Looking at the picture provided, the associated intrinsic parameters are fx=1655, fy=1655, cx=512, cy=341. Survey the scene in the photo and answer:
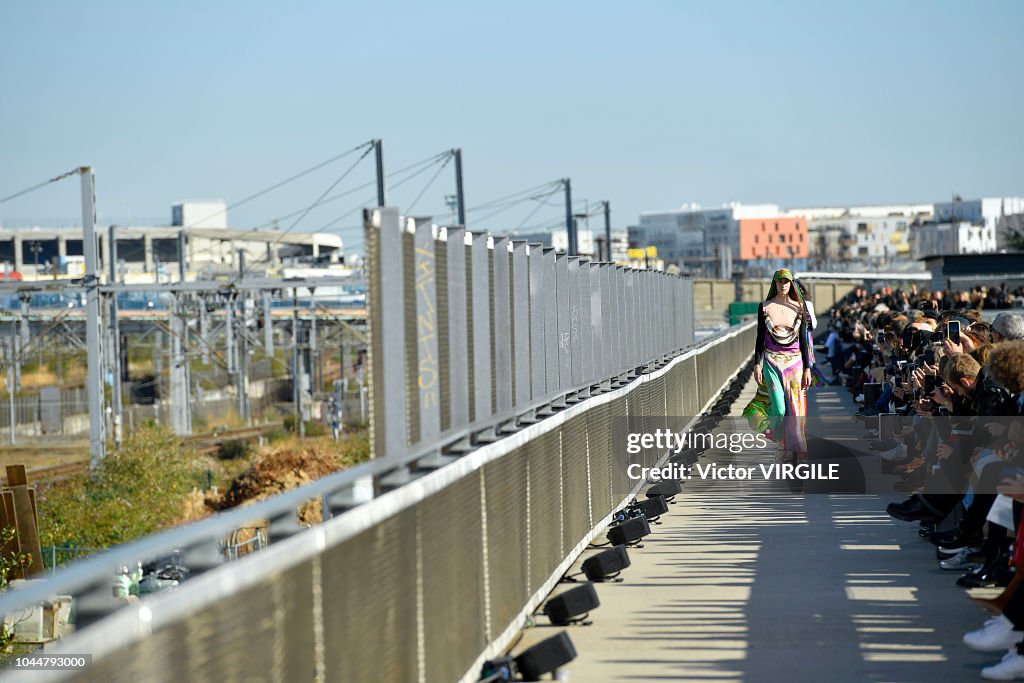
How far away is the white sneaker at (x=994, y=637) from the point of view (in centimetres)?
823

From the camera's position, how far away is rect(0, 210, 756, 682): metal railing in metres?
4.19

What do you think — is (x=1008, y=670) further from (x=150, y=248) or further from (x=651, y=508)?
(x=150, y=248)

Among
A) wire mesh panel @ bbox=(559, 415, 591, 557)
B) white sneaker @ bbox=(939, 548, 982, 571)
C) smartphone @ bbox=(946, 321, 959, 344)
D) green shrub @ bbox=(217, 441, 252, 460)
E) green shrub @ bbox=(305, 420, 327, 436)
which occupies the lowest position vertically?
green shrub @ bbox=(305, 420, 327, 436)

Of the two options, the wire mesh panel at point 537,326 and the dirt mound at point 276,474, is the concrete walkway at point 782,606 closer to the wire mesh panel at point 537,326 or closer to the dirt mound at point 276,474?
the wire mesh panel at point 537,326

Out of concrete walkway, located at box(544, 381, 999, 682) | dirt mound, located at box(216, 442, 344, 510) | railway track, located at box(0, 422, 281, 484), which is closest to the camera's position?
concrete walkway, located at box(544, 381, 999, 682)

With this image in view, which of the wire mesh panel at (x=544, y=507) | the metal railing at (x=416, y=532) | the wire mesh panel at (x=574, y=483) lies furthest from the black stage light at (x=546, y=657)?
the wire mesh panel at (x=574, y=483)

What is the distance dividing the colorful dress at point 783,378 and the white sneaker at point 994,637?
24.9ft

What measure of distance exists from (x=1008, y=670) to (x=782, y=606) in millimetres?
2331

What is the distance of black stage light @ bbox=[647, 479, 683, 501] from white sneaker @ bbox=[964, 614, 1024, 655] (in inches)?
285

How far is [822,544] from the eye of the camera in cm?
1247

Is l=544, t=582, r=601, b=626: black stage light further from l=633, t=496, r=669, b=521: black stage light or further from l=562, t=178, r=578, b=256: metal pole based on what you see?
l=562, t=178, r=578, b=256: metal pole

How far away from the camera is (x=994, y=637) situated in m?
8.25

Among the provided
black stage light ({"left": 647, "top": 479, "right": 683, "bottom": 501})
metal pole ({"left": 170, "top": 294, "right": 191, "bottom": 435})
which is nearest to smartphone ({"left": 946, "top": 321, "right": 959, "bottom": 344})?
black stage light ({"left": 647, "top": 479, "right": 683, "bottom": 501})

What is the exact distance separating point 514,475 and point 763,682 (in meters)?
2.02
